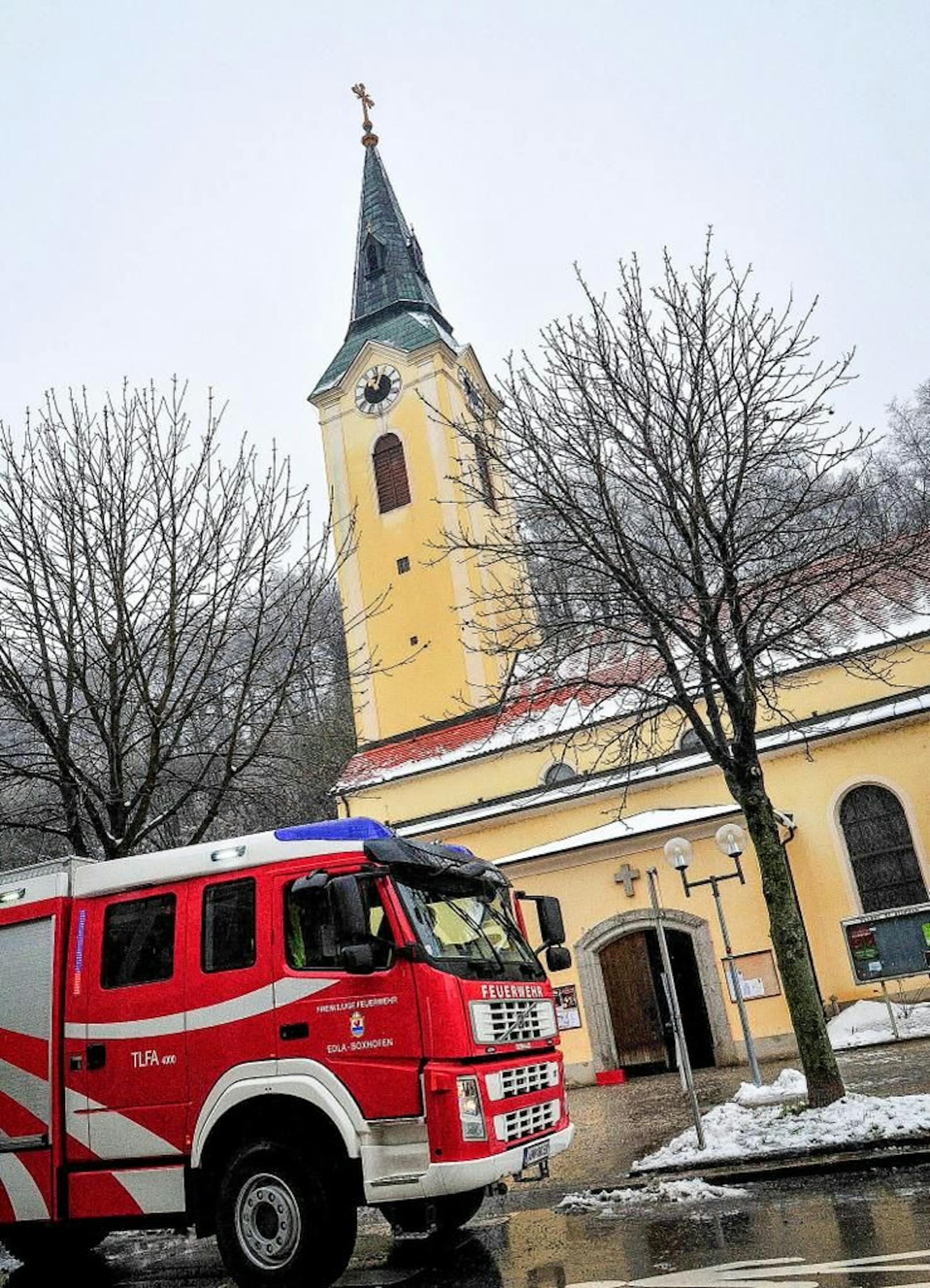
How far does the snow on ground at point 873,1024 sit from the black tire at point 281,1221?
37.0ft

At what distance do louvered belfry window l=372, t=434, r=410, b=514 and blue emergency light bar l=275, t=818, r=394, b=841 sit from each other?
23594mm

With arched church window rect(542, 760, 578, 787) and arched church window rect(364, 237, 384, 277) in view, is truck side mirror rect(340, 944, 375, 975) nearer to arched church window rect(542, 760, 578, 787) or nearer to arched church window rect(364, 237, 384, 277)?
arched church window rect(542, 760, 578, 787)

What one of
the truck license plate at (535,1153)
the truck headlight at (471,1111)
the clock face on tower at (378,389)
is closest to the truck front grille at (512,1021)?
the truck headlight at (471,1111)

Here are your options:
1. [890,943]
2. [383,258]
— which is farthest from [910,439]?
[890,943]

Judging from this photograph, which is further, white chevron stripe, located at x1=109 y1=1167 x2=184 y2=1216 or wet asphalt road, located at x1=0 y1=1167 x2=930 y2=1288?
white chevron stripe, located at x1=109 y1=1167 x2=184 y2=1216

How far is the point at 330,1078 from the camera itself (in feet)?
21.7

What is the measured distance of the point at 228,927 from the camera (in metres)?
7.31

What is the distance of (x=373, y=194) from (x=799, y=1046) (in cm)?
3618

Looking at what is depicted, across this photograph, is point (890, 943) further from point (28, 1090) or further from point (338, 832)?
point (28, 1090)

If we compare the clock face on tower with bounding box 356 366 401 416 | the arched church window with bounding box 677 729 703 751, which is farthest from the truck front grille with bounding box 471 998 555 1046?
the clock face on tower with bounding box 356 366 401 416

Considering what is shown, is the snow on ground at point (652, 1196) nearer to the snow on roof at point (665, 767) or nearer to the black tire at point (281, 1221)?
the black tire at point (281, 1221)

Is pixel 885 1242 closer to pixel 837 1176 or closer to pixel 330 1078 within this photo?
pixel 837 1176

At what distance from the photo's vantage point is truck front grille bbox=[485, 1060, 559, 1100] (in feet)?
22.3

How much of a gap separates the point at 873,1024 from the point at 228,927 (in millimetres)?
13240
